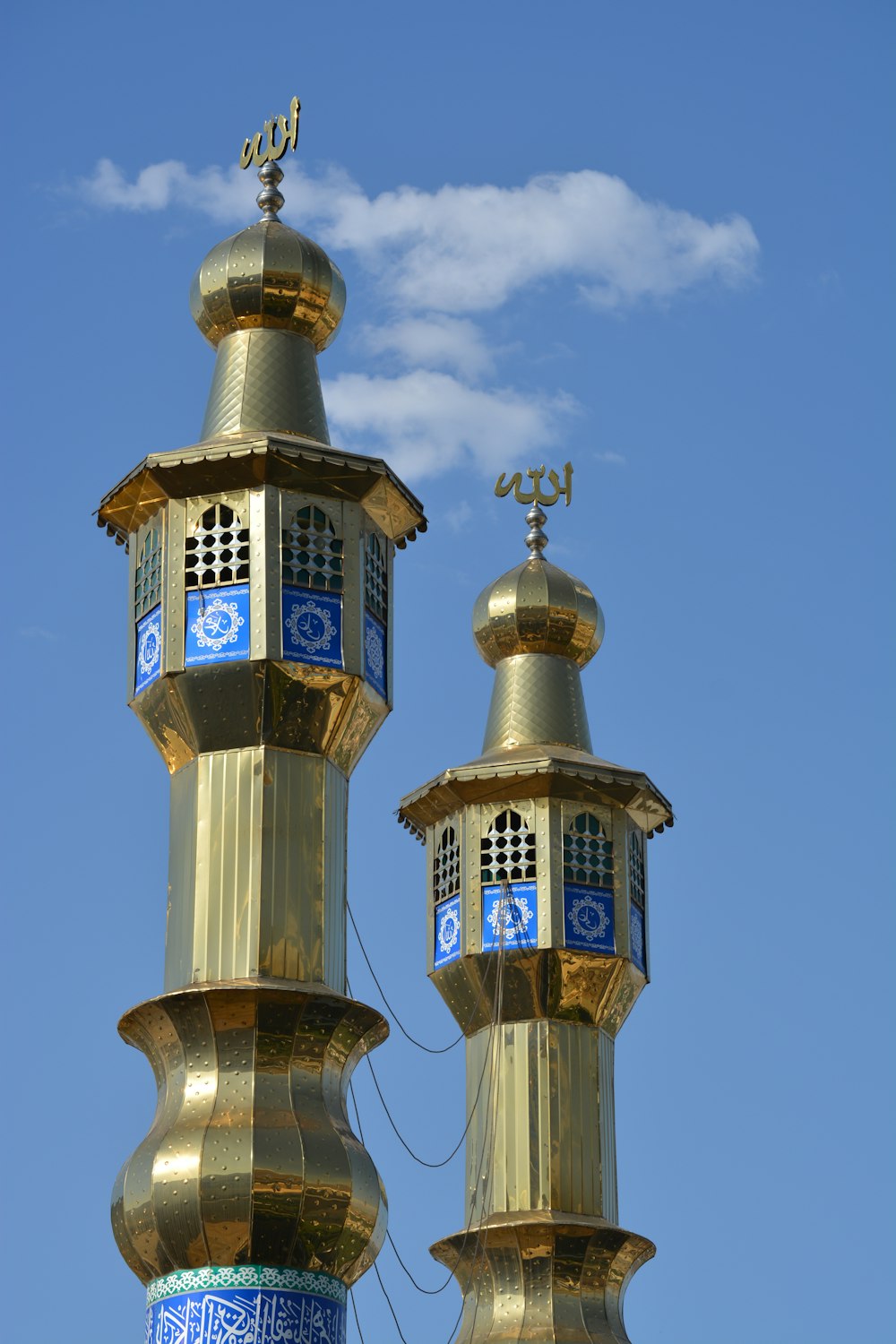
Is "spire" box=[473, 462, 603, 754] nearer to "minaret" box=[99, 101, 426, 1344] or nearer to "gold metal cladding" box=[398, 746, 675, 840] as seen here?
"gold metal cladding" box=[398, 746, 675, 840]

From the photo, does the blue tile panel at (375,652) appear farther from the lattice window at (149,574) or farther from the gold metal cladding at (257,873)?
the lattice window at (149,574)

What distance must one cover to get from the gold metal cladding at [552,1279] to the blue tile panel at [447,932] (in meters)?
2.58

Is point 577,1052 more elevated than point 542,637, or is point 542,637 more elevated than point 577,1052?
point 542,637

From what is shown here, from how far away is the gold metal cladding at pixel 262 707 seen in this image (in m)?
18.2

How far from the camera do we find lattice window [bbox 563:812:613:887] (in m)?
26.2

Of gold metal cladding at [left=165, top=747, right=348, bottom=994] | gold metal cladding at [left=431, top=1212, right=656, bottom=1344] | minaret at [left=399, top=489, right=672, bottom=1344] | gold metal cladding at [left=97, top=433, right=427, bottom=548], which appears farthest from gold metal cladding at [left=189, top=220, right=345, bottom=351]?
gold metal cladding at [left=431, top=1212, right=656, bottom=1344]

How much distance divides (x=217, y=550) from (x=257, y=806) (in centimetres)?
172

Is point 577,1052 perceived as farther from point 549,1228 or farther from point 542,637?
point 542,637

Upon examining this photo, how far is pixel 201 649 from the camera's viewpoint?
1841cm

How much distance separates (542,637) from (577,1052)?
13.5 ft

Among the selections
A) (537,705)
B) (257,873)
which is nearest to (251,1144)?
(257,873)

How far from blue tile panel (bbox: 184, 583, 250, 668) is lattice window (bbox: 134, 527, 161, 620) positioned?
1.34 ft

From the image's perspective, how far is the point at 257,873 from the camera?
58.4 ft

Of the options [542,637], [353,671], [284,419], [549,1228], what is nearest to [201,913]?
[353,671]
